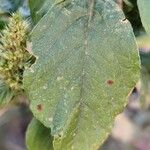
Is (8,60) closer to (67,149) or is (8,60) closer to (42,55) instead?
(42,55)

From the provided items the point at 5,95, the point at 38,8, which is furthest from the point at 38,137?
the point at 38,8

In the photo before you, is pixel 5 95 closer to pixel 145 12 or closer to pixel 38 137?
pixel 38 137

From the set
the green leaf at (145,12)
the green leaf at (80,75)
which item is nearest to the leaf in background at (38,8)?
the green leaf at (80,75)

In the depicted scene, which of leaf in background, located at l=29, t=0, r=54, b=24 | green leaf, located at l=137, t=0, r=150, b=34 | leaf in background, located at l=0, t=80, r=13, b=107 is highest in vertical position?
leaf in background, located at l=29, t=0, r=54, b=24

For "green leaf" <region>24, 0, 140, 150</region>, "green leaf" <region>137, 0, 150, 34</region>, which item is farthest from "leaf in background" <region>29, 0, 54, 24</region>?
"green leaf" <region>137, 0, 150, 34</region>

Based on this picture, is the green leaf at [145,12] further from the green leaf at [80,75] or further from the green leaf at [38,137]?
the green leaf at [38,137]

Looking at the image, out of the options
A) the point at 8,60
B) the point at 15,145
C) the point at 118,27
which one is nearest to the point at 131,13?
the point at 118,27

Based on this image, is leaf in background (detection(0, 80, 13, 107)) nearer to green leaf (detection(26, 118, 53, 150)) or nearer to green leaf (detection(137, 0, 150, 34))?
green leaf (detection(26, 118, 53, 150))
